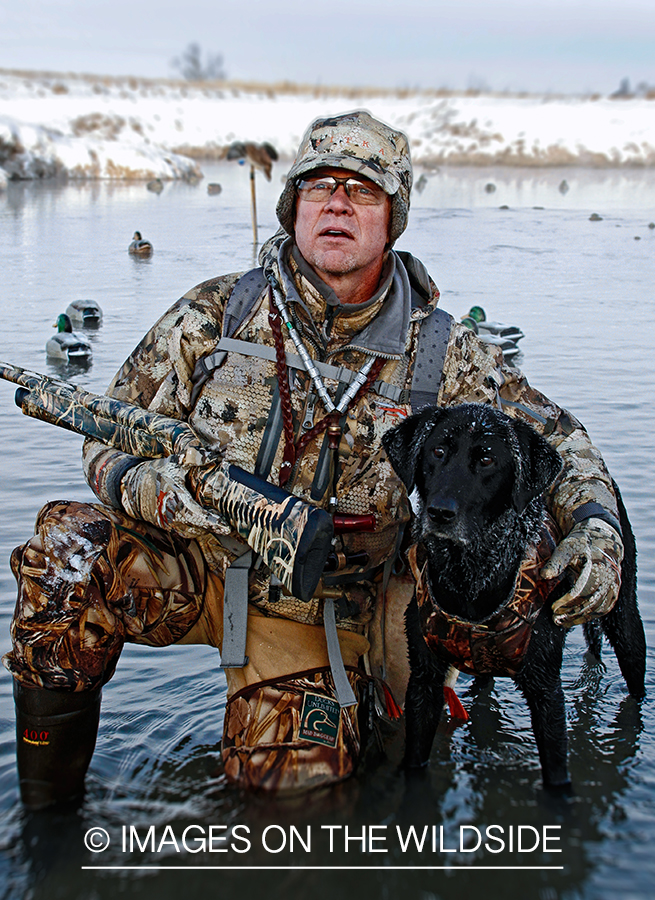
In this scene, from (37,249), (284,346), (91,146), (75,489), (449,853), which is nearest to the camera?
(449,853)

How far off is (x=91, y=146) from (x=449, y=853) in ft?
161

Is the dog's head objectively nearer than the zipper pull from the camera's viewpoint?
Yes

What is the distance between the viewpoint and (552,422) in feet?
12.5

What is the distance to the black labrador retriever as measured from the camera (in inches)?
127

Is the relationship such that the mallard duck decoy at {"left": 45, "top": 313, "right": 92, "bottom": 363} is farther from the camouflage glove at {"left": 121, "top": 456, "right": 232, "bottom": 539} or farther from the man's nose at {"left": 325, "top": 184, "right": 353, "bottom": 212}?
the camouflage glove at {"left": 121, "top": 456, "right": 232, "bottom": 539}

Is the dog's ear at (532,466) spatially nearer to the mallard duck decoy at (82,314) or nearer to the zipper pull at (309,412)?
the zipper pull at (309,412)

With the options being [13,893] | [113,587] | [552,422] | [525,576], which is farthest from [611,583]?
[13,893]

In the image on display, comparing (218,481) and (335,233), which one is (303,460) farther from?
(335,233)

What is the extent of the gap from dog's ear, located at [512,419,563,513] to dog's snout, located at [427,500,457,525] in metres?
0.26

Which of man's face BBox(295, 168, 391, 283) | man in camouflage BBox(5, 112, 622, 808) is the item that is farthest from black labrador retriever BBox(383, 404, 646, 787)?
man's face BBox(295, 168, 391, 283)

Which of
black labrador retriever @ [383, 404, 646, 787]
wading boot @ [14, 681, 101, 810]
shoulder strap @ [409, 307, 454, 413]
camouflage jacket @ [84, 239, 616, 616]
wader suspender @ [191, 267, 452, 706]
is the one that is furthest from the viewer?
shoulder strap @ [409, 307, 454, 413]

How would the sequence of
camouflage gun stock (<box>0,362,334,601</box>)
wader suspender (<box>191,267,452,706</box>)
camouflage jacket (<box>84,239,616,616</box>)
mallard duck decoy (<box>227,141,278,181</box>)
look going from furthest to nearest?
mallard duck decoy (<box>227,141,278,181</box>) → camouflage jacket (<box>84,239,616,616</box>) → wader suspender (<box>191,267,452,706</box>) → camouflage gun stock (<box>0,362,334,601</box>)

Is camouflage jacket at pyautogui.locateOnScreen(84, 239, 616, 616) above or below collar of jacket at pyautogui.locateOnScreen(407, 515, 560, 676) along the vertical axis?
above

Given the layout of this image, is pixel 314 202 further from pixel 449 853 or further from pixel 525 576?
pixel 449 853
